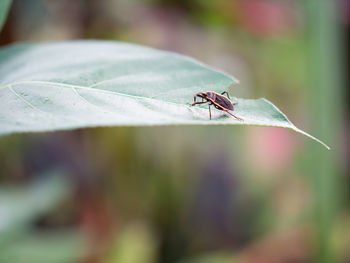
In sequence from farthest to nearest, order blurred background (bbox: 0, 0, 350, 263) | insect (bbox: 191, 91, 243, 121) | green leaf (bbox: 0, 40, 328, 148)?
blurred background (bbox: 0, 0, 350, 263), insect (bbox: 191, 91, 243, 121), green leaf (bbox: 0, 40, 328, 148)

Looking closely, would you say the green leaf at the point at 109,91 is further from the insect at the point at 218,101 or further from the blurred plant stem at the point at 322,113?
the blurred plant stem at the point at 322,113

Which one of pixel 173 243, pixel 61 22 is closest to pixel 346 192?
pixel 173 243

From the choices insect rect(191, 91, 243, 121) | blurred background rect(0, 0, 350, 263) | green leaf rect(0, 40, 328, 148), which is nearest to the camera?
green leaf rect(0, 40, 328, 148)

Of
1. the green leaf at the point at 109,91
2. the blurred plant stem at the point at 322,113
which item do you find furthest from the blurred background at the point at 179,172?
the green leaf at the point at 109,91

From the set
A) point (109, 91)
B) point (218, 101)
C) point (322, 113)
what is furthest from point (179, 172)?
point (109, 91)

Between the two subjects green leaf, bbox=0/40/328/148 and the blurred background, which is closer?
green leaf, bbox=0/40/328/148

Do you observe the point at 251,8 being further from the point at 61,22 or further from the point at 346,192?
the point at 346,192

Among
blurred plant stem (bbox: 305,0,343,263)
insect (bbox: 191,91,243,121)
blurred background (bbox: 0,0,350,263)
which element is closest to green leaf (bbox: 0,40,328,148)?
insect (bbox: 191,91,243,121)

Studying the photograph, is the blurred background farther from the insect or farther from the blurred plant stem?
the insect
